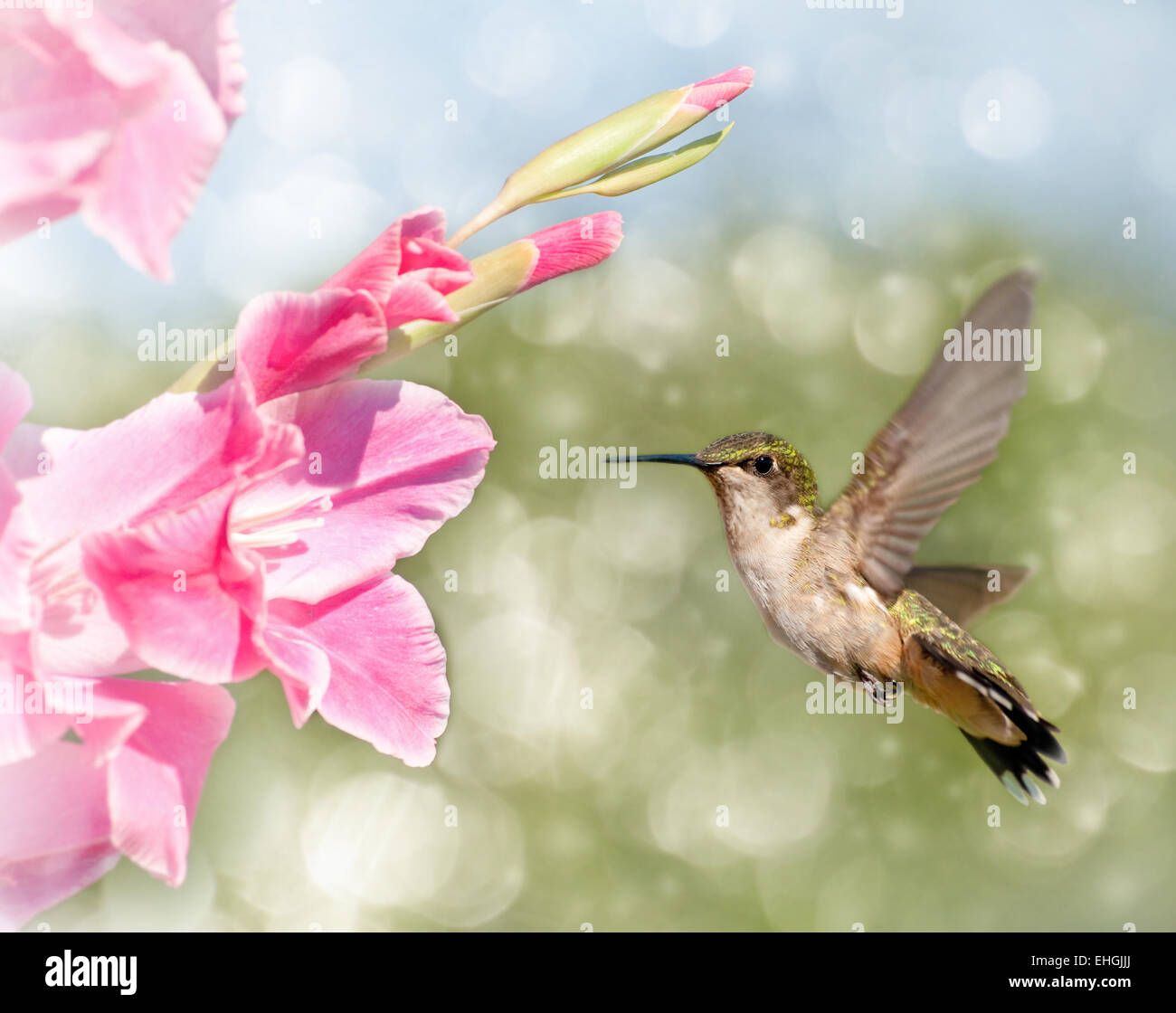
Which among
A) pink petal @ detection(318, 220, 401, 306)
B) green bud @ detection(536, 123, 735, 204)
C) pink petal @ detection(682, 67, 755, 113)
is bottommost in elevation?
pink petal @ detection(318, 220, 401, 306)

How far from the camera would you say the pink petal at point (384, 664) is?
320mm

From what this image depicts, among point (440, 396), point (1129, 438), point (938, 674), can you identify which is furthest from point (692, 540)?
point (440, 396)

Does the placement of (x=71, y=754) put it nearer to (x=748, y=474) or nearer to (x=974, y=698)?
(x=748, y=474)

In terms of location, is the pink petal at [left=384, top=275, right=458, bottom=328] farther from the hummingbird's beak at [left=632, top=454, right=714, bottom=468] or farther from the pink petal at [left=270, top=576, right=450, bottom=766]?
the hummingbird's beak at [left=632, top=454, right=714, bottom=468]

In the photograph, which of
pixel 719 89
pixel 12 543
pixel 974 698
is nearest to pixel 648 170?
pixel 719 89

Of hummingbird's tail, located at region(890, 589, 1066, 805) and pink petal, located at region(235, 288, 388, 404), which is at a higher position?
pink petal, located at region(235, 288, 388, 404)

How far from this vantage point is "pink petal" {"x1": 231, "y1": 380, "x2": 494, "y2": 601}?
0.30 metres

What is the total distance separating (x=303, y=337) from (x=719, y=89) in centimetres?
20

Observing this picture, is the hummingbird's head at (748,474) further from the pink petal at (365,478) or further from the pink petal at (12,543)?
the pink petal at (12,543)

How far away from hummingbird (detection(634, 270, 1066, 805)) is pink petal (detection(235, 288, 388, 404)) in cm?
37

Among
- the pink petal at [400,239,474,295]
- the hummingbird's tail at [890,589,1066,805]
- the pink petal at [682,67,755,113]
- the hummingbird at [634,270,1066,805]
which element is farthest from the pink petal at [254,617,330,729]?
the hummingbird's tail at [890,589,1066,805]

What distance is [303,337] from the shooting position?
0.87 feet

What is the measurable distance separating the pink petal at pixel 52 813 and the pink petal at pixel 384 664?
7 cm

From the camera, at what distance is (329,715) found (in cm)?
31
